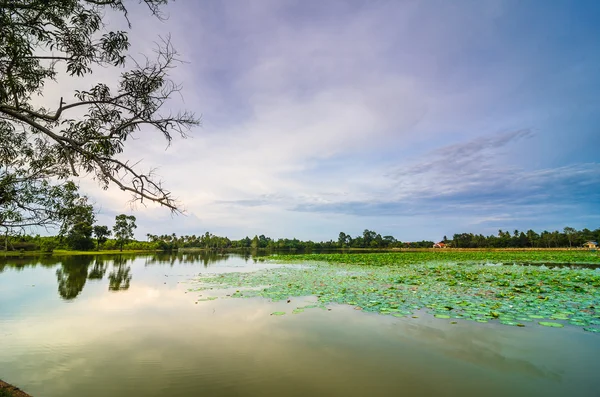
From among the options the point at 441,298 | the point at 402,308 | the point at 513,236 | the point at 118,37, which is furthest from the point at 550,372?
the point at 513,236

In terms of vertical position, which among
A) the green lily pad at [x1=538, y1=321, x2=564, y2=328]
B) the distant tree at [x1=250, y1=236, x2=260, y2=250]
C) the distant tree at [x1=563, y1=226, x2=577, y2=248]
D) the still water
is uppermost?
the distant tree at [x1=563, y1=226, x2=577, y2=248]

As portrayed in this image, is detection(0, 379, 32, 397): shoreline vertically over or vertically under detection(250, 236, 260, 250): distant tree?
under

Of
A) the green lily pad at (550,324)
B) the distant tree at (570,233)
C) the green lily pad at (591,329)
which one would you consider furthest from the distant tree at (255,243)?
the green lily pad at (591,329)

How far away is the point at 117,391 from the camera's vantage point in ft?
14.9

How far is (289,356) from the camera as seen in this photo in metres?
5.74

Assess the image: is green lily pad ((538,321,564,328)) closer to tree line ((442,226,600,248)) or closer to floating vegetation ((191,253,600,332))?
floating vegetation ((191,253,600,332))

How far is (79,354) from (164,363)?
6.99 feet

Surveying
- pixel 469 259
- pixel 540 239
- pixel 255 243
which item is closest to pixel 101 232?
pixel 469 259

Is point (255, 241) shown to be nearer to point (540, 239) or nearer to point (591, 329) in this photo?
point (540, 239)

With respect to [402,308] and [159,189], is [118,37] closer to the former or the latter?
[159,189]

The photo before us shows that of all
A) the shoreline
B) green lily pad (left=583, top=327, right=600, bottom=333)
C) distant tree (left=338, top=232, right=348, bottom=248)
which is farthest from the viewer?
distant tree (left=338, top=232, right=348, bottom=248)

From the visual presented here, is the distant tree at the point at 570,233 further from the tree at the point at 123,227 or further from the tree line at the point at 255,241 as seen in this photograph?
the tree at the point at 123,227

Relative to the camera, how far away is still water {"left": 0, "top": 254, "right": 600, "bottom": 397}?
14.8ft

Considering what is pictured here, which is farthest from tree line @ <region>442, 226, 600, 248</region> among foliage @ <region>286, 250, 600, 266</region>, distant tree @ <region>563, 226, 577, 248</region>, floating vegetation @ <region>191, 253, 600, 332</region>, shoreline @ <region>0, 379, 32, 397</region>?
shoreline @ <region>0, 379, 32, 397</region>
